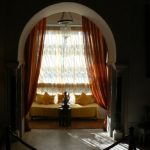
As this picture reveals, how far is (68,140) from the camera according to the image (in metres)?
7.51

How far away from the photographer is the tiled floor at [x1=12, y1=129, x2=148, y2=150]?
692cm

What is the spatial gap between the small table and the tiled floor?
0.60 m

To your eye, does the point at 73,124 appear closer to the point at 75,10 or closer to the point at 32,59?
the point at 32,59

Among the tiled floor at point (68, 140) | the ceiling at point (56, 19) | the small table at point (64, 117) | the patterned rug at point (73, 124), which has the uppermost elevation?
the ceiling at point (56, 19)

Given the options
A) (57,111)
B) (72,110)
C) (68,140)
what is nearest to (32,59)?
(57,111)

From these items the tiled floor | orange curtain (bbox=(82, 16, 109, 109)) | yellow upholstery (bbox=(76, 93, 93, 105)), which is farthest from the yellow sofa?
the tiled floor

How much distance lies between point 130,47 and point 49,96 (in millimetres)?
3873

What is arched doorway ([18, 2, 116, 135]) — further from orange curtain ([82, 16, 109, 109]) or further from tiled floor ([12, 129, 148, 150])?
tiled floor ([12, 129, 148, 150])

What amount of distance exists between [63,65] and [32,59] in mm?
1422

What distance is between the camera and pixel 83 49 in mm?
10125

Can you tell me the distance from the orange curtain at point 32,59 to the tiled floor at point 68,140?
1.12m

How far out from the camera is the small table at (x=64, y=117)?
9.16 m

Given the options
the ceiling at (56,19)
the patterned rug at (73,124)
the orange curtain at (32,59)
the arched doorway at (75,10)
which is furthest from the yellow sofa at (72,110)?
the arched doorway at (75,10)

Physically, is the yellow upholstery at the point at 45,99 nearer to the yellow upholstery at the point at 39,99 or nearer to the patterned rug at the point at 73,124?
the yellow upholstery at the point at 39,99
